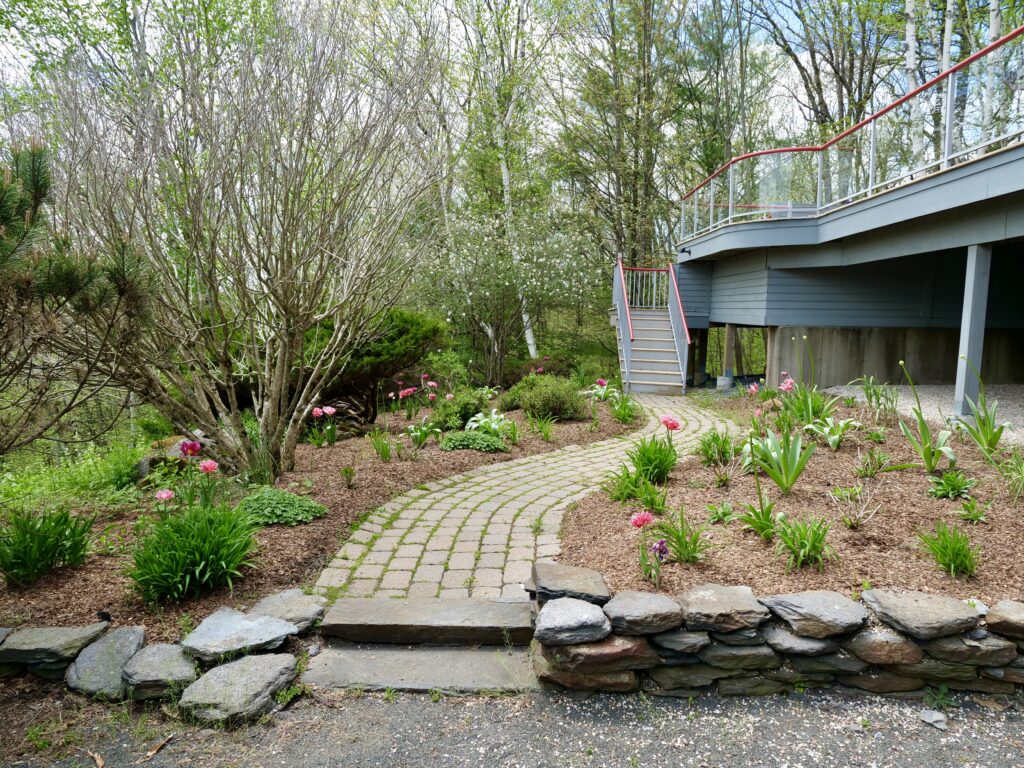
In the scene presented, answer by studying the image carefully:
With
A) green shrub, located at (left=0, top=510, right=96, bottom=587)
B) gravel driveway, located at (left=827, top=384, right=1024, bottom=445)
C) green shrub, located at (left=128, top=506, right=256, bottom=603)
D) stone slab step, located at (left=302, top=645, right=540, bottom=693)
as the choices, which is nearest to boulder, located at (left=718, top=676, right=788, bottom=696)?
stone slab step, located at (left=302, top=645, right=540, bottom=693)

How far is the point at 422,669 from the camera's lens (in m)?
2.73

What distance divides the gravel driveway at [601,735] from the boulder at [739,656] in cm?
14

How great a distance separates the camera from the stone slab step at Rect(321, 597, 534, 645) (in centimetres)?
289

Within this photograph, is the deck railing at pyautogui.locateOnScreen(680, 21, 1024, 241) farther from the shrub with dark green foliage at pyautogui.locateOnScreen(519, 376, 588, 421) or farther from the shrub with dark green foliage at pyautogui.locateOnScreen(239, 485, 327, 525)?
the shrub with dark green foliage at pyautogui.locateOnScreen(239, 485, 327, 525)

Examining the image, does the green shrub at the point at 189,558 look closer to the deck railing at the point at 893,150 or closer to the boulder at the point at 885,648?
the boulder at the point at 885,648

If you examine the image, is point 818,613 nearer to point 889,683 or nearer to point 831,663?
point 831,663

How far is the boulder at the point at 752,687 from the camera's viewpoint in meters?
2.62

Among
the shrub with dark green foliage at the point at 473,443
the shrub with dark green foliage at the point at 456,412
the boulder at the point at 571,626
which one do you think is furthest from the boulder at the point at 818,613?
the shrub with dark green foliage at the point at 456,412

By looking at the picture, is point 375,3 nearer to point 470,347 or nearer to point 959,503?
point 959,503

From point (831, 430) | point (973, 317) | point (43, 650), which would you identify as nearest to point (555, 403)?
point (831, 430)

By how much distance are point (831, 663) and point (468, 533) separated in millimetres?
2192

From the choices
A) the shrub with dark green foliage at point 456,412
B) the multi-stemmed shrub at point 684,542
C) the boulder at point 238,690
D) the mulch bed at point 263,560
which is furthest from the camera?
the shrub with dark green foliage at point 456,412

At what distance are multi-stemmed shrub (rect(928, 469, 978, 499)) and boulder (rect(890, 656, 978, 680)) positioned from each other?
5.01 ft

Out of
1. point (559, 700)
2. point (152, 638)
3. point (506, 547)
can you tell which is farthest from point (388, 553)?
point (559, 700)
